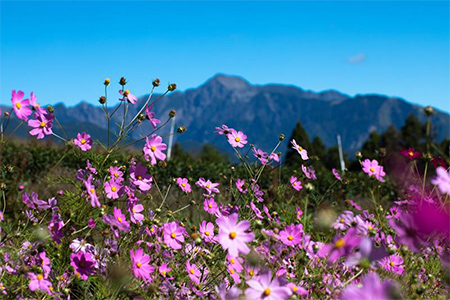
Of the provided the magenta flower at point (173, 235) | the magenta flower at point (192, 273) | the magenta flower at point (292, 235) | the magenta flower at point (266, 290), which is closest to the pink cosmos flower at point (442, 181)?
the magenta flower at point (266, 290)

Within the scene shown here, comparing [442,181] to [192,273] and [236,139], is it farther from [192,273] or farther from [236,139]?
[236,139]

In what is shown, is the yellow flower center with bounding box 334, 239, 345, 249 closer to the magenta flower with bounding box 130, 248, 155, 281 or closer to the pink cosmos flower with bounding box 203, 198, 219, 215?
the magenta flower with bounding box 130, 248, 155, 281

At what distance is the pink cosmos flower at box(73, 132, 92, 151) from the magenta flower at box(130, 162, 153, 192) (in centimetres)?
22

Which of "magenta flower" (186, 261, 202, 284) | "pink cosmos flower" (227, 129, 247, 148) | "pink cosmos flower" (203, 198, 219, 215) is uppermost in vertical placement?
"pink cosmos flower" (227, 129, 247, 148)

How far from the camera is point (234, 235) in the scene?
1.46 metres

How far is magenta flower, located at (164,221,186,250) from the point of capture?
77.2 inches

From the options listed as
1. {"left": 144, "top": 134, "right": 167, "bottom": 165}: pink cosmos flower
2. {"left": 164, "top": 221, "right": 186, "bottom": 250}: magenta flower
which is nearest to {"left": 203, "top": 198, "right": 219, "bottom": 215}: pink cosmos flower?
{"left": 164, "top": 221, "right": 186, "bottom": 250}: magenta flower

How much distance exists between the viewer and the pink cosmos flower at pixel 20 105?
6.22ft

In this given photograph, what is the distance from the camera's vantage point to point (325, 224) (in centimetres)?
141

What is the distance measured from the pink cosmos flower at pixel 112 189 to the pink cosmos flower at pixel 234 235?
59cm

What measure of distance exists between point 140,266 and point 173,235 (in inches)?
12.6

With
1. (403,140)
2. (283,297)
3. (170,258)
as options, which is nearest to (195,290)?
(170,258)

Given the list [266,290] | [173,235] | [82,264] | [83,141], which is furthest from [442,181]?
[83,141]

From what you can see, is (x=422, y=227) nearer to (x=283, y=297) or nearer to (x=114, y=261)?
(x=283, y=297)
